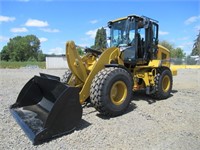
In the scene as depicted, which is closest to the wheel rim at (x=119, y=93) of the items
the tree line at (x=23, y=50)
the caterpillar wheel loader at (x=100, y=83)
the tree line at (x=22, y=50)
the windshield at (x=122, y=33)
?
the caterpillar wheel loader at (x=100, y=83)

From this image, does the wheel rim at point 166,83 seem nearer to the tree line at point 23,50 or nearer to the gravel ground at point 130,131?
the gravel ground at point 130,131

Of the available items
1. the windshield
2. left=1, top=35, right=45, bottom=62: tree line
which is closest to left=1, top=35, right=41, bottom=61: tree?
left=1, top=35, right=45, bottom=62: tree line

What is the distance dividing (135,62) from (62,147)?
12.4 ft

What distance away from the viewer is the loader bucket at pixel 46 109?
392 cm

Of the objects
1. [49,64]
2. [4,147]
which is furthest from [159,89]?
[49,64]

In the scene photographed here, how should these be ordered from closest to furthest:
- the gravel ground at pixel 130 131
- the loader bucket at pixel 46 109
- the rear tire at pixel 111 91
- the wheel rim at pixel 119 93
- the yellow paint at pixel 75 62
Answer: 1. the gravel ground at pixel 130 131
2. the loader bucket at pixel 46 109
3. the rear tire at pixel 111 91
4. the yellow paint at pixel 75 62
5. the wheel rim at pixel 119 93

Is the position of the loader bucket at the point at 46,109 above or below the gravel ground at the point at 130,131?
above

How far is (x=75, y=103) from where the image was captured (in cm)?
423

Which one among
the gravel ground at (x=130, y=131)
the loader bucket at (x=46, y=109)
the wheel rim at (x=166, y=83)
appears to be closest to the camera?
the gravel ground at (x=130, y=131)

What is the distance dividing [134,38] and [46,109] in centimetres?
324

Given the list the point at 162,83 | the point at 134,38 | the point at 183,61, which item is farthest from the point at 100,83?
the point at 183,61

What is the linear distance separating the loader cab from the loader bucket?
2.39m

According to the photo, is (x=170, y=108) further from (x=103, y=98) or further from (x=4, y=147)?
(x=4, y=147)

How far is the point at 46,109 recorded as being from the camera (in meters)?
5.00
